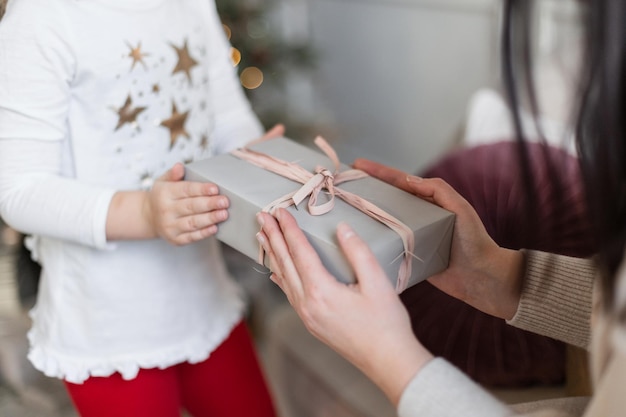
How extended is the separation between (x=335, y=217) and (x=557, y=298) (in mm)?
265

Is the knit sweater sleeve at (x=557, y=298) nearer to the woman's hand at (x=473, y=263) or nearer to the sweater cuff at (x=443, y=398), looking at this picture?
the woman's hand at (x=473, y=263)

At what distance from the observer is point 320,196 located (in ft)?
2.02

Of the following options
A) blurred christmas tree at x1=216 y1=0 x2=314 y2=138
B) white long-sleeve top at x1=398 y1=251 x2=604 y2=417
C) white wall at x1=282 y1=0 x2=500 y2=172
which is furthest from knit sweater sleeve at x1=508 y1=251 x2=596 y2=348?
blurred christmas tree at x1=216 y1=0 x2=314 y2=138

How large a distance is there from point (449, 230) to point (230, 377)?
1.33ft

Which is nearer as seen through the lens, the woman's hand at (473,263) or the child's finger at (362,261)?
the child's finger at (362,261)

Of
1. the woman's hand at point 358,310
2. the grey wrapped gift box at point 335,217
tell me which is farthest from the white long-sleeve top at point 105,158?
the woman's hand at point 358,310

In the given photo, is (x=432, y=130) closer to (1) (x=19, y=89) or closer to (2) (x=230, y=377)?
(2) (x=230, y=377)

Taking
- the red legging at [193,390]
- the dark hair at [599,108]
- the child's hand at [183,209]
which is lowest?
the red legging at [193,390]

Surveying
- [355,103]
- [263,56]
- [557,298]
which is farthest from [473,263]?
[355,103]

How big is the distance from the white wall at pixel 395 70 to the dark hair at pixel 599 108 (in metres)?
1.02

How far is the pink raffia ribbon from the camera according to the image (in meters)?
0.57

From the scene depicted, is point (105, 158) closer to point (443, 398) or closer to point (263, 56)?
point (443, 398)

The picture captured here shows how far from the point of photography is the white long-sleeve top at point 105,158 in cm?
64

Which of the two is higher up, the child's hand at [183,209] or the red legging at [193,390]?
the child's hand at [183,209]
